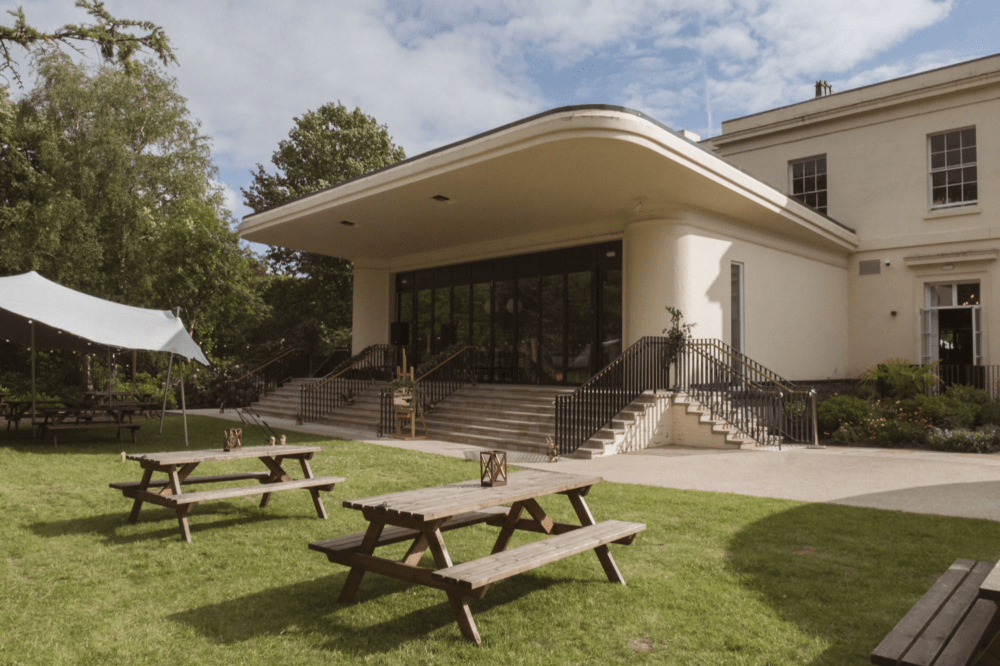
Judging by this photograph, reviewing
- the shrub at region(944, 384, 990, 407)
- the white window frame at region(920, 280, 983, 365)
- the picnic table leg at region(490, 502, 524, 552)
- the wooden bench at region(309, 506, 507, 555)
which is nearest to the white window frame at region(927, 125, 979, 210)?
the white window frame at region(920, 280, 983, 365)

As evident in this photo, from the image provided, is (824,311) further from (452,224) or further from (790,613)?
(790,613)

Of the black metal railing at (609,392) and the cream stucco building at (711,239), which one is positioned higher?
the cream stucco building at (711,239)

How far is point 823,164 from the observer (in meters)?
18.4

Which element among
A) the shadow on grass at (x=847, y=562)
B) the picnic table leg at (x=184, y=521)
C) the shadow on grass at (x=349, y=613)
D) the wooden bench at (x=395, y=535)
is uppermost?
the wooden bench at (x=395, y=535)

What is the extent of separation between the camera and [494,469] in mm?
4312

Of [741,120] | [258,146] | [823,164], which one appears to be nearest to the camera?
[823,164]

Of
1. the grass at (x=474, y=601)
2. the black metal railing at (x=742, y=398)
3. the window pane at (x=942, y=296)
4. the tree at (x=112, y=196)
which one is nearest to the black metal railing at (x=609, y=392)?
the black metal railing at (x=742, y=398)

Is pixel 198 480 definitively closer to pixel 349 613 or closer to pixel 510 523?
pixel 349 613

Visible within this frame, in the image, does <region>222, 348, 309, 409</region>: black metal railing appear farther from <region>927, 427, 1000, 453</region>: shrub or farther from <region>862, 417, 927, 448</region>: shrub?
<region>927, 427, 1000, 453</region>: shrub

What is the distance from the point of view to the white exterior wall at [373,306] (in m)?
19.8

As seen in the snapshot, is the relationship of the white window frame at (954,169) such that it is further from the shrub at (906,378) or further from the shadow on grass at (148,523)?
the shadow on grass at (148,523)

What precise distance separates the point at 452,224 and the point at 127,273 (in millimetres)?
10213

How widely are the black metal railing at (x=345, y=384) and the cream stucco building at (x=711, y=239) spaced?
0.87m

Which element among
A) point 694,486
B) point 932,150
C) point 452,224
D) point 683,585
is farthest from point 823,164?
point 683,585
